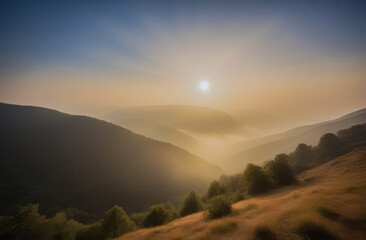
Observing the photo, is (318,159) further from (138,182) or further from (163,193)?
(138,182)

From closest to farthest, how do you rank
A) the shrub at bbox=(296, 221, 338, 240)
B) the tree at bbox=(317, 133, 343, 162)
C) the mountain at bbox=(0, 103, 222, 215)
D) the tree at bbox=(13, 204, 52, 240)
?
1. the shrub at bbox=(296, 221, 338, 240)
2. the tree at bbox=(13, 204, 52, 240)
3. the tree at bbox=(317, 133, 343, 162)
4. the mountain at bbox=(0, 103, 222, 215)

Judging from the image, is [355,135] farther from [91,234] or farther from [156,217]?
[91,234]

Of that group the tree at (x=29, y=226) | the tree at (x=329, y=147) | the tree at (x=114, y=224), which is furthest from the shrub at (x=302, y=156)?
the tree at (x=29, y=226)

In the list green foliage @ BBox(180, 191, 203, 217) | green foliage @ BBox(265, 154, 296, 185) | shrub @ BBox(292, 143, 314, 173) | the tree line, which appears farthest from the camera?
shrub @ BBox(292, 143, 314, 173)

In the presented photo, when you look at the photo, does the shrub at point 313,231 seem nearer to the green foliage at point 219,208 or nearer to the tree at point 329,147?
the green foliage at point 219,208

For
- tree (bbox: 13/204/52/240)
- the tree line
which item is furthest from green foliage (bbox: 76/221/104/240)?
tree (bbox: 13/204/52/240)

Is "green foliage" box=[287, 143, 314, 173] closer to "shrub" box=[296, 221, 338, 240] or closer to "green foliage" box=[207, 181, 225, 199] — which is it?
"green foliage" box=[207, 181, 225, 199]

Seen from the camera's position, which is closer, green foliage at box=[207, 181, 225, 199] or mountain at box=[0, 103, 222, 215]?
green foliage at box=[207, 181, 225, 199]
